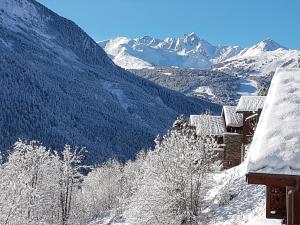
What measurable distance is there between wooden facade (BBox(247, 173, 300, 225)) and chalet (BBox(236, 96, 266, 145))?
36.0 metres

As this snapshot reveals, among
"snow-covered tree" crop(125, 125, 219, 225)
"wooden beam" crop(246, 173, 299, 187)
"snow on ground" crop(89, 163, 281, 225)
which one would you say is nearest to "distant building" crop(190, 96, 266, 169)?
"snow on ground" crop(89, 163, 281, 225)

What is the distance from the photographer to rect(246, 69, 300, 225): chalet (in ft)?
39.8

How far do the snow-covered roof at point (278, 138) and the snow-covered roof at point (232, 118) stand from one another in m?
44.9

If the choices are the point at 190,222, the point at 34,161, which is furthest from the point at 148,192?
the point at 34,161

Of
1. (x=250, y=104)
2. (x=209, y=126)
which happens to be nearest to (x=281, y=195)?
(x=250, y=104)

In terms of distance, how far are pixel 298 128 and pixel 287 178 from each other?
137cm

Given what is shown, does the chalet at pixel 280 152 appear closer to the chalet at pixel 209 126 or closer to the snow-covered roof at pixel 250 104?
the snow-covered roof at pixel 250 104

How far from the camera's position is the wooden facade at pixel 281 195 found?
40.2 ft

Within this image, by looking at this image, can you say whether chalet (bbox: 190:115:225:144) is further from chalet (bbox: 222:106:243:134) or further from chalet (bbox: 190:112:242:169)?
chalet (bbox: 222:106:243:134)

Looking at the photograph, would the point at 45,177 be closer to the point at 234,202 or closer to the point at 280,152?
the point at 234,202

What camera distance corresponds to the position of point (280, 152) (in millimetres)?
12242

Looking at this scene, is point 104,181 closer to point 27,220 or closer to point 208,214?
point 27,220

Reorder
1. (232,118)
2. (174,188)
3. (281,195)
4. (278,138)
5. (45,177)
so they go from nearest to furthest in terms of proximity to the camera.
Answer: (278,138), (281,195), (174,188), (45,177), (232,118)

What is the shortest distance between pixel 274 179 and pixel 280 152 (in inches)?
25.0
